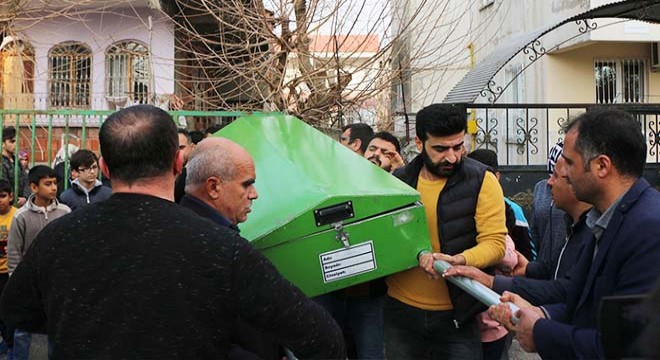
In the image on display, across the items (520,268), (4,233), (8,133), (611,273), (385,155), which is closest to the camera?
(611,273)

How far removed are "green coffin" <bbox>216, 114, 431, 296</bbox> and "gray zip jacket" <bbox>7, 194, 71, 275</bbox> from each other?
314cm

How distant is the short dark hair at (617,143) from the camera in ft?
6.66

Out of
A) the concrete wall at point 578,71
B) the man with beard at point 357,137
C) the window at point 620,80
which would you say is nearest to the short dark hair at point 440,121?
the man with beard at point 357,137

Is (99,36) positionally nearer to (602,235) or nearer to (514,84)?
(514,84)

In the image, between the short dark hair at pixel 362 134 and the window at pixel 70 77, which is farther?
the window at pixel 70 77

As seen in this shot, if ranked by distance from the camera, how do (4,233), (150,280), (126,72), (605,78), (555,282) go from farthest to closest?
(126,72)
(605,78)
(4,233)
(555,282)
(150,280)

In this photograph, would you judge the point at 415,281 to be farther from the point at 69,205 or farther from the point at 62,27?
the point at 62,27

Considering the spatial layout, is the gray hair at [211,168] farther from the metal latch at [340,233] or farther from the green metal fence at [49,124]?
the green metal fence at [49,124]

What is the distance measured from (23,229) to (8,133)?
7.68 feet

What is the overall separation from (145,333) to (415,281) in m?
1.67

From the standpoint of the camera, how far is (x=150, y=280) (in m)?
1.65

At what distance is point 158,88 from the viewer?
44.1 feet

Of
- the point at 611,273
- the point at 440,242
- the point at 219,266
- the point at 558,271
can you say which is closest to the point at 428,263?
the point at 440,242

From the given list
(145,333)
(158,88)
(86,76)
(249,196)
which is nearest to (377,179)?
(249,196)
